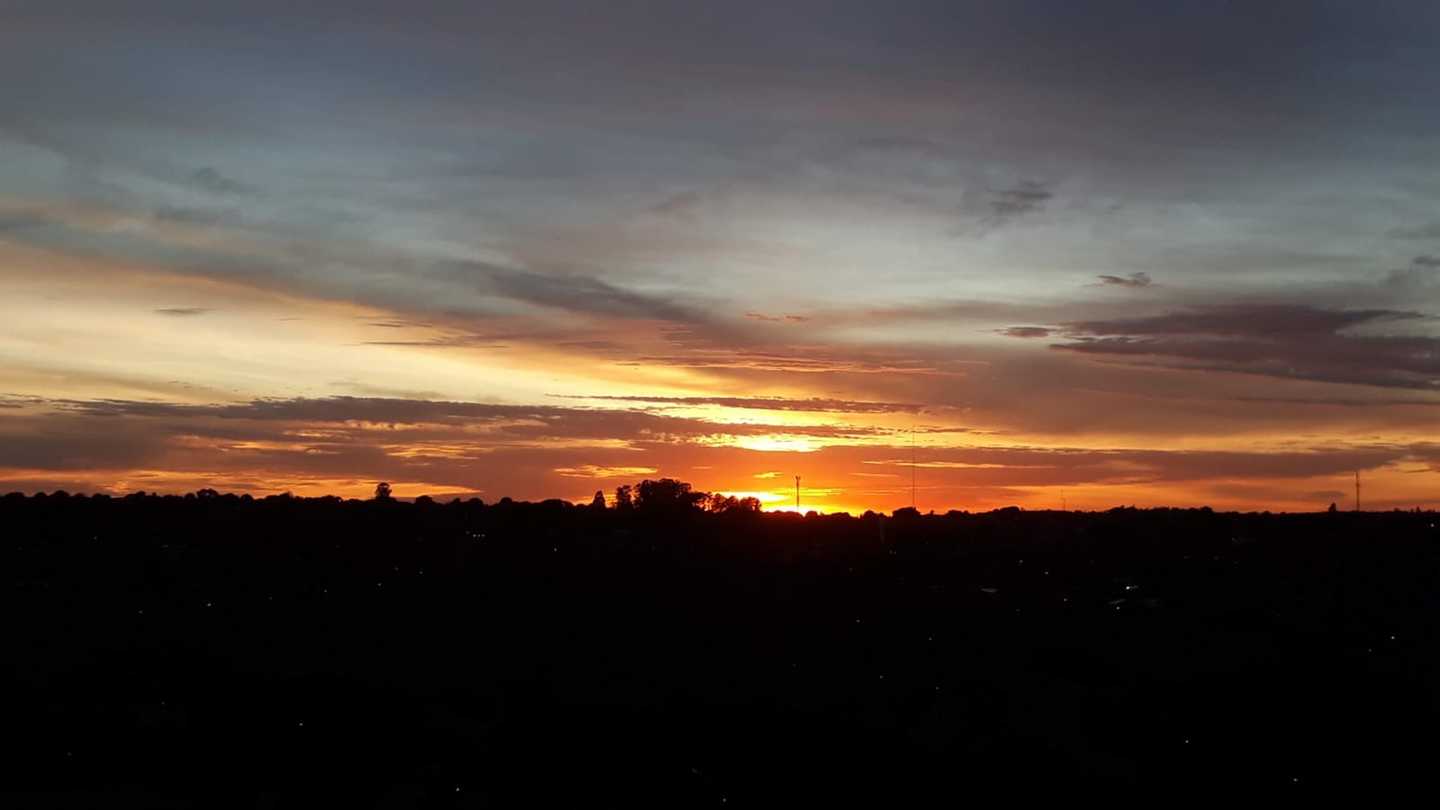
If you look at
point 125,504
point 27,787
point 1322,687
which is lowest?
point 27,787

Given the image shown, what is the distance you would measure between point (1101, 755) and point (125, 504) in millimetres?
51053

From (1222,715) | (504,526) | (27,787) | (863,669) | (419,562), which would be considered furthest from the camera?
(504,526)

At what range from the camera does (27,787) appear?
3453 centimetres

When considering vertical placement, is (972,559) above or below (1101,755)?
above

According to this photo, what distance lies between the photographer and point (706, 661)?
4359 centimetres

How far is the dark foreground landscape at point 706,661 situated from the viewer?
3503 centimetres

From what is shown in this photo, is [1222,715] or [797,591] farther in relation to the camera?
[797,591]

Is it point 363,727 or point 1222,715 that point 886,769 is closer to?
point 1222,715

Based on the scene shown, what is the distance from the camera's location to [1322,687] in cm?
3966

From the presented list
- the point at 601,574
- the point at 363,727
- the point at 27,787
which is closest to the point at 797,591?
the point at 601,574

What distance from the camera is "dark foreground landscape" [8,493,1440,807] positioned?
115 feet

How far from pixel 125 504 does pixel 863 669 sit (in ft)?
138

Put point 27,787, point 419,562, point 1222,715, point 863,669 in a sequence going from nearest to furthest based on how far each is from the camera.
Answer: point 27,787 → point 1222,715 → point 863,669 → point 419,562

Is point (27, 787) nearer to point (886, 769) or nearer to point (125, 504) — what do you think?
point (886, 769)
